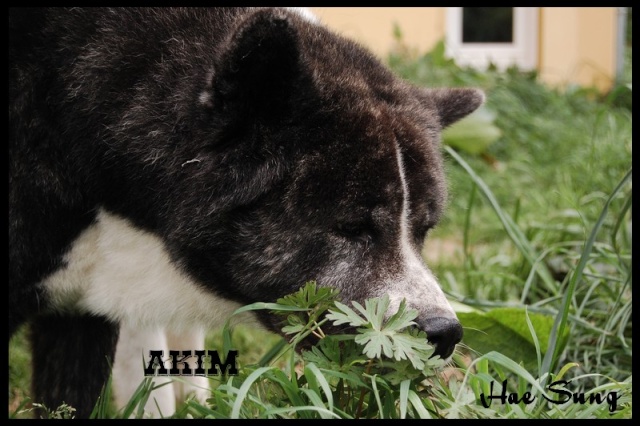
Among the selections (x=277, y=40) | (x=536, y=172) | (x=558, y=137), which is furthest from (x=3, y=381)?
(x=558, y=137)

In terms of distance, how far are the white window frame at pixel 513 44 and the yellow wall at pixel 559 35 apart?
19 cm

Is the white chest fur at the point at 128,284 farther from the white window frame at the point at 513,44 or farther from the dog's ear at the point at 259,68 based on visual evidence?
the white window frame at the point at 513,44

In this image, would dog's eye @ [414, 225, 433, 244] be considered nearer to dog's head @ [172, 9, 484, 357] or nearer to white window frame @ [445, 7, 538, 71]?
dog's head @ [172, 9, 484, 357]

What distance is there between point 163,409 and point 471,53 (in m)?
7.42

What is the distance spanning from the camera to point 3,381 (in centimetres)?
303

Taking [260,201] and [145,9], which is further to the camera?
[145,9]

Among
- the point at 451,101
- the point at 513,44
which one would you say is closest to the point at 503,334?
the point at 451,101

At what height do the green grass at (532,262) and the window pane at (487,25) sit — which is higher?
the window pane at (487,25)

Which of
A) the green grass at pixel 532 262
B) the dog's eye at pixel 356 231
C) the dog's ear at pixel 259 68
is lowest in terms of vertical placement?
the green grass at pixel 532 262

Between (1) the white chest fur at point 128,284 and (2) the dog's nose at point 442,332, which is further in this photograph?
(1) the white chest fur at point 128,284

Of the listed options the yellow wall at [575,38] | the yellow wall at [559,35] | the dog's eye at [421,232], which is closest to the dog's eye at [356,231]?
the dog's eye at [421,232]

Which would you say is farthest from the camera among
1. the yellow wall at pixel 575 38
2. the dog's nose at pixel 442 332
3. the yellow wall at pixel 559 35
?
the yellow wall at pixel 575 38

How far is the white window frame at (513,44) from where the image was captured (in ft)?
32.3

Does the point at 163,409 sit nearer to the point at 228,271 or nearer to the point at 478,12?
the point at 228,271
